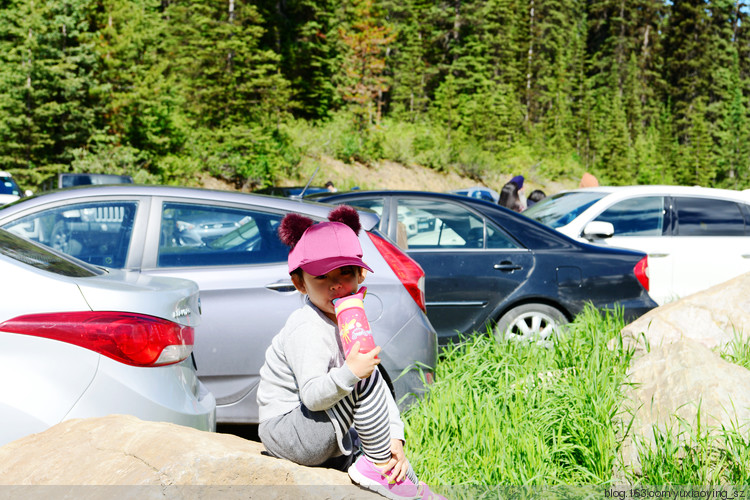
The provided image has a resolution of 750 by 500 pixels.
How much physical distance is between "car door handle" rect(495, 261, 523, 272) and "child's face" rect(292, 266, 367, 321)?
376 cm

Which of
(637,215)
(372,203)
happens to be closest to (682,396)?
(372,203)

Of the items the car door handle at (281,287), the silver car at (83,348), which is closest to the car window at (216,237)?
the car door handle at (281,287)

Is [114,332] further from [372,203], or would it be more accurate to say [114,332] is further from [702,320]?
[702,320]

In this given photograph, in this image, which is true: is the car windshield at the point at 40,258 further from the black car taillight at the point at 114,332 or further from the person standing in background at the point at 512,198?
the person standing in background at the point at 512,198

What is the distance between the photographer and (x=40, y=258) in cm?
273

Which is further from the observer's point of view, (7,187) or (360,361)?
(7,187)

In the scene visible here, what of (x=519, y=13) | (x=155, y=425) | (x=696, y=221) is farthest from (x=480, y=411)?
(x=519, y=13)

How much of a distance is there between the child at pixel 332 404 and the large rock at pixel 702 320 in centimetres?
306

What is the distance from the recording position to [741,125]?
66.5 m

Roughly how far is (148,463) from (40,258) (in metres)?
1.09

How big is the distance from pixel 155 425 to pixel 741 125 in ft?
245

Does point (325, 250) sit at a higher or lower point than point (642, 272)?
higher

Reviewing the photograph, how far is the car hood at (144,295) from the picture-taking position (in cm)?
249

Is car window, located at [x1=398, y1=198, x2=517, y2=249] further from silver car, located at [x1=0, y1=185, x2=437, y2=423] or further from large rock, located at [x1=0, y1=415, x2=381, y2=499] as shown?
large rock, located at [x1=0, y1=415, x2=381, y2=499]
